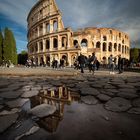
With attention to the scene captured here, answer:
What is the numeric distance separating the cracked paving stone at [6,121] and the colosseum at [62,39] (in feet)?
97.8

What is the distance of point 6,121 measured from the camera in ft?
6.04

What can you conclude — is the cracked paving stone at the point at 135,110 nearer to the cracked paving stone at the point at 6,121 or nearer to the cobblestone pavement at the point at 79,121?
the cobblestone pavement at the point at 79,121

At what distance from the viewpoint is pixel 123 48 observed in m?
46.2

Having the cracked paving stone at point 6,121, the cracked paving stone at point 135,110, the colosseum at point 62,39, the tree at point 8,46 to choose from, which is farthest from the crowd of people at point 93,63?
the tree at point 8,46

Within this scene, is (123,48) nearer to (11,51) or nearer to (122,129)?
(11,51)

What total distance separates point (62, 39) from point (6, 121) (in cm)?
3536

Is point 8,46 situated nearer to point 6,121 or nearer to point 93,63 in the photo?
point 93,63

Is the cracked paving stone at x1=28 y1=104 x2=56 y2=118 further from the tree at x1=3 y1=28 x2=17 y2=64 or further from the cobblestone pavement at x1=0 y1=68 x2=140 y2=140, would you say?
the tree at x1=3 y1=28 x2=17 y2=64

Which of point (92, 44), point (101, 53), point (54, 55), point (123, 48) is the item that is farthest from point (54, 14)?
point (123, 48)

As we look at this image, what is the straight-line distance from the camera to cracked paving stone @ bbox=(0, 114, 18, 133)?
1.68m

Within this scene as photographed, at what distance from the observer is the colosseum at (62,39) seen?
1310 inches

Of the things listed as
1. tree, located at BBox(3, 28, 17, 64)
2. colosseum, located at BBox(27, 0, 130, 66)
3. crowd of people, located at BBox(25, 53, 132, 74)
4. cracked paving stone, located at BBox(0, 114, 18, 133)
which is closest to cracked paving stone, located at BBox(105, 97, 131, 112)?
cracked paving stone, located at BBox(0, 114, 18, 133)

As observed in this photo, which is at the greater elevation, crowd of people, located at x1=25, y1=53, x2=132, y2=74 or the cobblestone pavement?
crowd of people, located at x1=25, y1=53, x2=132, y2=74

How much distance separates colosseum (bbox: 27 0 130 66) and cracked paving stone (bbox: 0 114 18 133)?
29806mm
